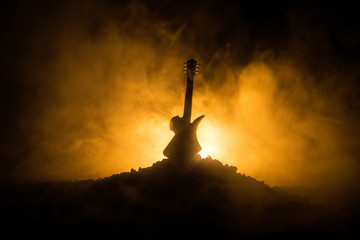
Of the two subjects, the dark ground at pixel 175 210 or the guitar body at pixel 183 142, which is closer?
the dark ground at pixel 175 210

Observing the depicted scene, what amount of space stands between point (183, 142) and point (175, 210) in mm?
3704

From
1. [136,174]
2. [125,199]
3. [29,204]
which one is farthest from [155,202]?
[29,204]

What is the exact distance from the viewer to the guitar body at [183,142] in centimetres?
1011

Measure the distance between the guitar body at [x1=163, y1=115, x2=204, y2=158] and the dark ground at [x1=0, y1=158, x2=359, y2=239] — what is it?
17.3 inches

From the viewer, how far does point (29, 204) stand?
741 cm

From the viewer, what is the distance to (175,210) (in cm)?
702

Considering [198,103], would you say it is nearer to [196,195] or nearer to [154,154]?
[154,154]

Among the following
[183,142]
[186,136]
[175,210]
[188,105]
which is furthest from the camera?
[188,105]

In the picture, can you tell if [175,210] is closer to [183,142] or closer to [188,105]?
[183,142]

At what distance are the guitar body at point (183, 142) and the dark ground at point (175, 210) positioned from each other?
0.44 m

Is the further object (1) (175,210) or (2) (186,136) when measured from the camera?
(2) (186,136)

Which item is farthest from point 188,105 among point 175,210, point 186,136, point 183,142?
point 175,210

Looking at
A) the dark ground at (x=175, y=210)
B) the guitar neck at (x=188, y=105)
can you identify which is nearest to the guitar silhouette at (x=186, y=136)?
the guitar neck at (x=188, y=105)

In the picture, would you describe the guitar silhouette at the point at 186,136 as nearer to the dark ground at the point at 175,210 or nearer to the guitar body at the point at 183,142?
the guitar body at the point at 183,142
